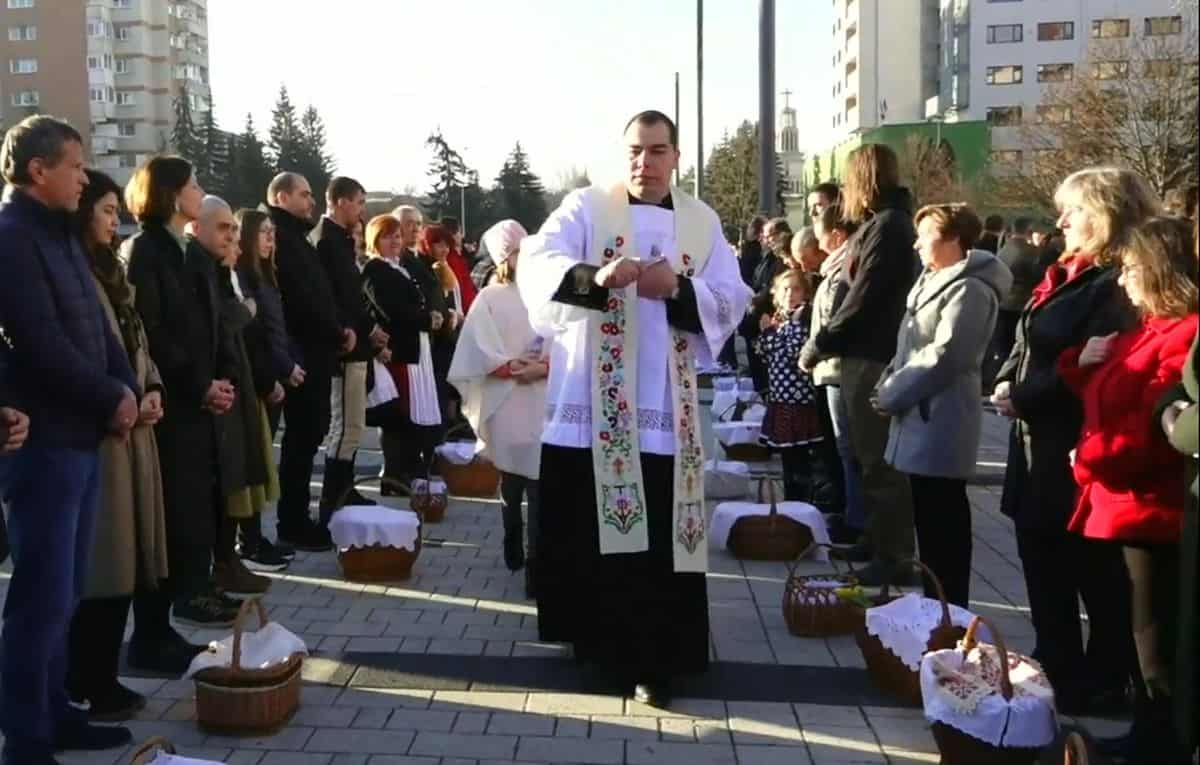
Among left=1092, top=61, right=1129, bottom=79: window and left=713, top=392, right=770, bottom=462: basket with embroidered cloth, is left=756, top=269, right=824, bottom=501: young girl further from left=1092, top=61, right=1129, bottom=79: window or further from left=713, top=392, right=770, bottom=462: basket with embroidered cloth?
left=1092, top=61, right=1129, bottom=79: window

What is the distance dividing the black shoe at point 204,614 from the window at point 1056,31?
244 feet

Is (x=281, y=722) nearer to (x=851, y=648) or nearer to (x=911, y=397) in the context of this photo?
(x=851, y=648)

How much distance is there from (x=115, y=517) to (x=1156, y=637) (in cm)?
347

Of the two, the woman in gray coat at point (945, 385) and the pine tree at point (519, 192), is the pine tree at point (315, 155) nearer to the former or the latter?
the pine tree at point (519, 192)

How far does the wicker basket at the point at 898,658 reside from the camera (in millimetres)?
4750

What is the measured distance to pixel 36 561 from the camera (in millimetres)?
4059

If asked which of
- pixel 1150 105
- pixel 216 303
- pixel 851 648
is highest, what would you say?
pixel 1150 105

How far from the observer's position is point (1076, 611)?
16.0 feet

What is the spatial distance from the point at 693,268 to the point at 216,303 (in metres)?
2.08

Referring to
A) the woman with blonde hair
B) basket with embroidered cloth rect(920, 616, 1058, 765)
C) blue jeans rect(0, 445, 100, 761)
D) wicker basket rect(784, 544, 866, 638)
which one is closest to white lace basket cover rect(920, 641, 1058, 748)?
basket with embroidered cloth rect(920, 616, 1058, 765)

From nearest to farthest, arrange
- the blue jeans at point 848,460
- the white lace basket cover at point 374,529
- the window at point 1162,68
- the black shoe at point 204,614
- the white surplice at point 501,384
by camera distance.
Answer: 1. the black shoe at point 204,614
2. the white surplice at point 501,384
3. the white lace basket cover at point 374,529
4. the blue jeans at point 848,460
5. the window at point 1162,68

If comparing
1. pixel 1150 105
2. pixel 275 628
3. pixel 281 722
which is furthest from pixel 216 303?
pixel 1150 105

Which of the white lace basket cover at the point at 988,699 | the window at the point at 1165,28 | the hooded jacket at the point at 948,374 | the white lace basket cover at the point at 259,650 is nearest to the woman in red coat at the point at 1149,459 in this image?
the white lace basket cover at the point at 988,699

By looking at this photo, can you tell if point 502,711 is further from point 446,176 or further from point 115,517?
point 446,176
